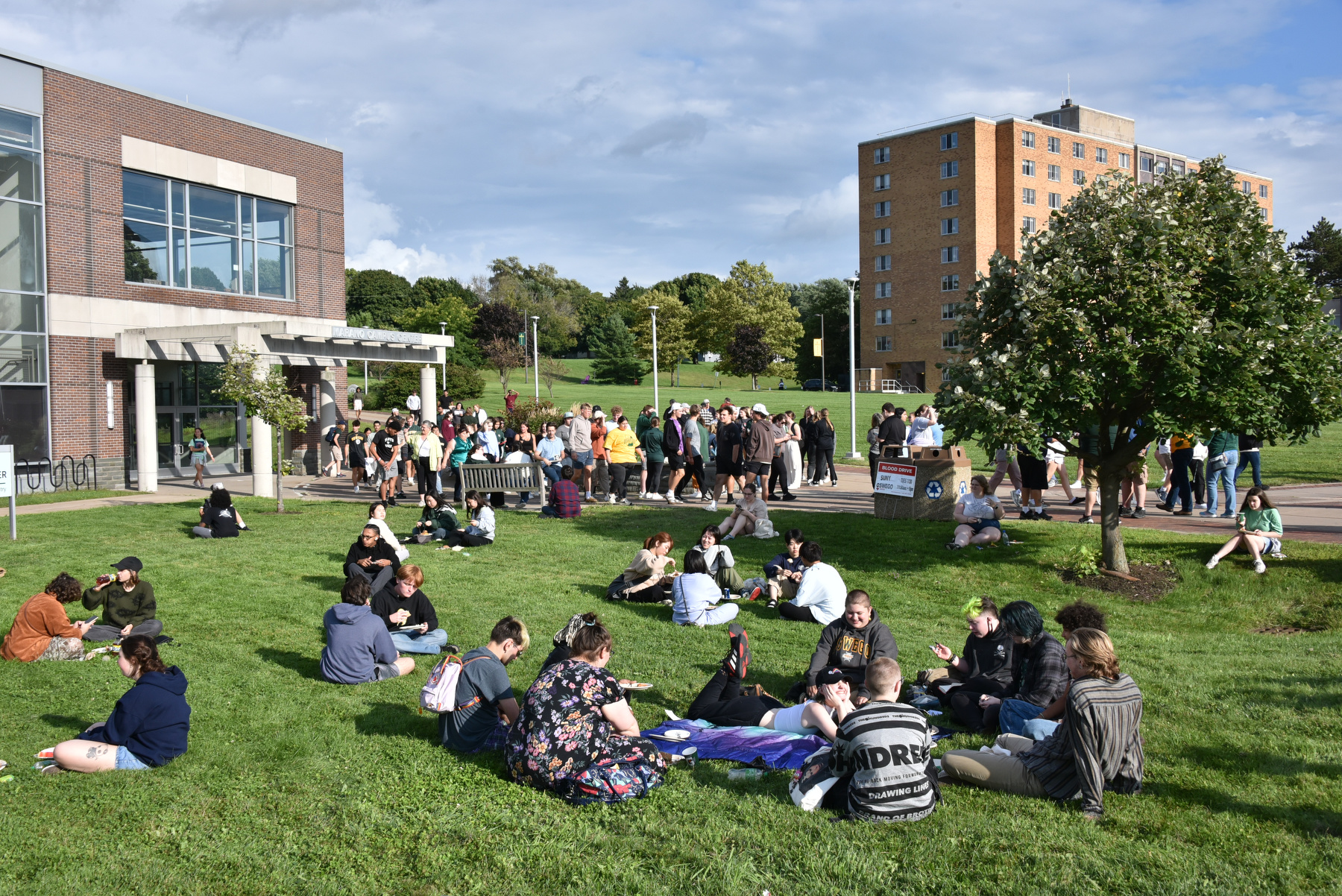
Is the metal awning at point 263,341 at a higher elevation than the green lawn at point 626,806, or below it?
higher

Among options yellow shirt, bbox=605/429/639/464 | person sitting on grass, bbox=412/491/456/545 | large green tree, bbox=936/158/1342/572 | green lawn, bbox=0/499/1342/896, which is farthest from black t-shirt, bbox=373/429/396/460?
large green tree, bbox=936/158/1342/572

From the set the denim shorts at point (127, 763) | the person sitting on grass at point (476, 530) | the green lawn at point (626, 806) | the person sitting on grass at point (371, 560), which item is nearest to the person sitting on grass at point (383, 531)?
the person sitting on grass at point (371, 560)

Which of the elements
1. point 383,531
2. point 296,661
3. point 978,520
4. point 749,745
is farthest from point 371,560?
point 978,520

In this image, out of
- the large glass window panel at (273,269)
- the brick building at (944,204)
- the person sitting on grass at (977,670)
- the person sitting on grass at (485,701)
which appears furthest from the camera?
the brick building at (944,204)

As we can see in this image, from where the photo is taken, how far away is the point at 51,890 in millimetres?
4699

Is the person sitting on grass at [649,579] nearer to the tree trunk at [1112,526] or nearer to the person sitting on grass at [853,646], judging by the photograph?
the person sitting on grass at [853,646]

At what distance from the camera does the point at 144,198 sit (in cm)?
2483

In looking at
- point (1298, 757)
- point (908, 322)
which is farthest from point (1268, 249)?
point (908, 322)

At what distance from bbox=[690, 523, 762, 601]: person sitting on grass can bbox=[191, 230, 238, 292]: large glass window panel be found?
2041 cm

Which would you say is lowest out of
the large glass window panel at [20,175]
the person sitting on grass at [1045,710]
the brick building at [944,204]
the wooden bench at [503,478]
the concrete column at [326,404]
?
the person sitting on grass at [1045,710]

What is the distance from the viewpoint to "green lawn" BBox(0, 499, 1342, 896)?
15.8 feet

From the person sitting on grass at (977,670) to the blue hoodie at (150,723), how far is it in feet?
17.9

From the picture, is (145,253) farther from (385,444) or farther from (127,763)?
(127,763)

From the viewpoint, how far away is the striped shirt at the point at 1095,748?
548 centimetres
